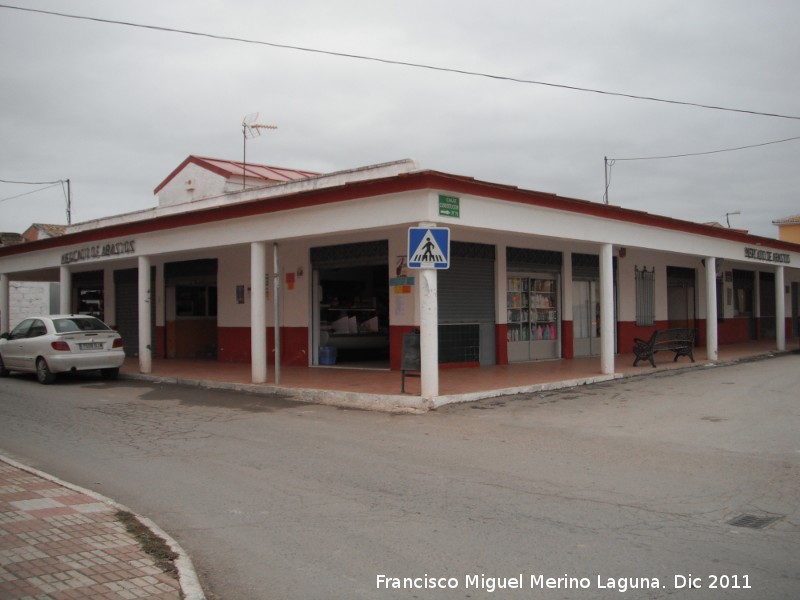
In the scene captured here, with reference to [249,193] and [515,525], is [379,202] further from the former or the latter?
[249,193]

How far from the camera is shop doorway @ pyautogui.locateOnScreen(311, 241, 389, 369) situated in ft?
56.7

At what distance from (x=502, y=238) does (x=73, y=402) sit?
10.2m

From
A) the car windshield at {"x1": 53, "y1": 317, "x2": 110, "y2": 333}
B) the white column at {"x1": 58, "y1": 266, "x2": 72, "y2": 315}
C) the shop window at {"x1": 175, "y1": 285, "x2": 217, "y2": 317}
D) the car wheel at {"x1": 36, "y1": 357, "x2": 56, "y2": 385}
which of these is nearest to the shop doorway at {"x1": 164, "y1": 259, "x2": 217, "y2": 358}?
the shop window at {"x1": 175, "y1": 285, "x2": 217, "y2": 317}

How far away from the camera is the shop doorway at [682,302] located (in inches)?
949

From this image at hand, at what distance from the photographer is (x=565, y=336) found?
19219 millimetres

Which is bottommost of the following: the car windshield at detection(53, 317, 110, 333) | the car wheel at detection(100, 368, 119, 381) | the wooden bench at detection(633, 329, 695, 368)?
the car wheel at detection(100, 368, 119, 381)

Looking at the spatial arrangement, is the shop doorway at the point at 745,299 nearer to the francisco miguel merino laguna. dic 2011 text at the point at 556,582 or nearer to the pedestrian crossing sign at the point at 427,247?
the pedestrian crossing sign at the point at 427,247

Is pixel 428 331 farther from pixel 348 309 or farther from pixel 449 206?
pixel 348 309

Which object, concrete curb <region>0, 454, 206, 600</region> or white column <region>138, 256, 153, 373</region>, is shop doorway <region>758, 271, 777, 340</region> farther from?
concrete curb <region>0, 454, 206, 600</region>

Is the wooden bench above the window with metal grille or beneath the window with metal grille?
beneath

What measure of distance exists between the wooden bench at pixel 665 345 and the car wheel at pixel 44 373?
45.8 ft

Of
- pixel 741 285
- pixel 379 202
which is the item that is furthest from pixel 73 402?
pixel 741 285

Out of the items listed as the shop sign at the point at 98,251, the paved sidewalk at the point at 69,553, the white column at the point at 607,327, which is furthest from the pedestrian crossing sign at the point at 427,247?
the shop sign at the point at 98,251

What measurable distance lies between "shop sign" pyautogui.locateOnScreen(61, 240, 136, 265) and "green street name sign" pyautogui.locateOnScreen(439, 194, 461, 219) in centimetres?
1032
